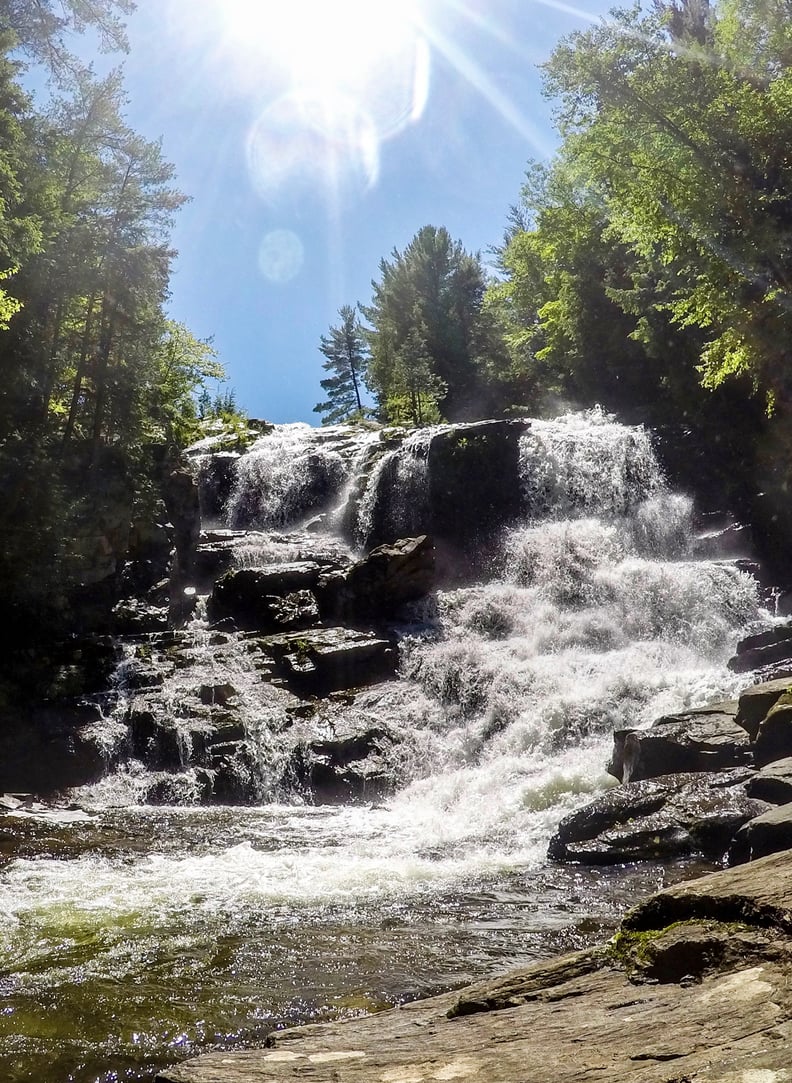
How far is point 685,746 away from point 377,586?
36.3 feet

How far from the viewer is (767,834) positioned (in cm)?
653

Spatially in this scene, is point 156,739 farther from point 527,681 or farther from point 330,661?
point 527,681

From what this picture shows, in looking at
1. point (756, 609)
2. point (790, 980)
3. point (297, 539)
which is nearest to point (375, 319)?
point (297, 539)

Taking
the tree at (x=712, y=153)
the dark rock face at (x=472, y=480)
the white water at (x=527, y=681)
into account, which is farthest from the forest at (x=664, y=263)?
the dark rock face at (x=472, y=480)

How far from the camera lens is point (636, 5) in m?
17.1

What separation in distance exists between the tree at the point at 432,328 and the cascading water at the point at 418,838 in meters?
22.8

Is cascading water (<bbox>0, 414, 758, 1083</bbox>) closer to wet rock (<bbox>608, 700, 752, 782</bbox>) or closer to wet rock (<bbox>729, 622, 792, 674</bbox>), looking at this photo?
wet rock (<bbox>729, 622, 792, 674</bbox>)

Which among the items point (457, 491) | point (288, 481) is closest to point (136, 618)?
point (288, 481)

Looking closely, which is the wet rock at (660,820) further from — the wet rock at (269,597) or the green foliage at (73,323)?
the green foliage at (73,323)

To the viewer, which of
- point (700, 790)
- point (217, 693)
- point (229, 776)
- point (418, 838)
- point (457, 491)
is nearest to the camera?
point (700, 790)

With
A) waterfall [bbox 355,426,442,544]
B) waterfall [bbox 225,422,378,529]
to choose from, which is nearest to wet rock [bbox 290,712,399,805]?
waterfall [bbox 355,426,442,544]

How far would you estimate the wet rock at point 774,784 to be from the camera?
796 cm

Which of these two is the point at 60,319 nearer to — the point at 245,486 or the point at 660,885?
the point at 245,486

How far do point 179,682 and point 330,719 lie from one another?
3955 mm
